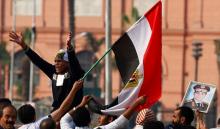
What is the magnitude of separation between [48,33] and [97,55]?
17.7 ft

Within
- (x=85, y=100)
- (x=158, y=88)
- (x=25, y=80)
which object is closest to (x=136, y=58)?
(x=158, y=88)

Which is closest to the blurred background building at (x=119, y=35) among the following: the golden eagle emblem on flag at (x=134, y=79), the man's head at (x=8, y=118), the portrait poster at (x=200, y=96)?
the portrait poster at (x=200, y=96)

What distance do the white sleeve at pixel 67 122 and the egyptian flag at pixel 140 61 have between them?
113 cm

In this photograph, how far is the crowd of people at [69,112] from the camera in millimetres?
11984

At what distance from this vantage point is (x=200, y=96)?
15445mm

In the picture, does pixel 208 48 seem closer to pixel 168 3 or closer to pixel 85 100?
Result: pixel 168 3

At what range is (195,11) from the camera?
8950cm

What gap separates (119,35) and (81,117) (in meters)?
78.4

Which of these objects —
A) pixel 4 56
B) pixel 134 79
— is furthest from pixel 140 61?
pixel 4 56

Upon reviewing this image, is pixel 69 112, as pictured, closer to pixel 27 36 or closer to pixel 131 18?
pixel 27 36

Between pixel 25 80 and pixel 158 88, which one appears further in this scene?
pixel 25 80

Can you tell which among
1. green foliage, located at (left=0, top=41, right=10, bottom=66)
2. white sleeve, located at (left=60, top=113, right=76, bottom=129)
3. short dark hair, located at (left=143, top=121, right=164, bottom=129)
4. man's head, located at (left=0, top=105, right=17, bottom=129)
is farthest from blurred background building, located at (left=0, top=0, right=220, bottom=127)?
short dark hair, located at (left=143, top=121, right=164, bottom=129)

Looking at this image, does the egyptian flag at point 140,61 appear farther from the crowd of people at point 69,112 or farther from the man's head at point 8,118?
the man's head at point 8,118

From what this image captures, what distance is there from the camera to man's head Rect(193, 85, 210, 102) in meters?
15.4
